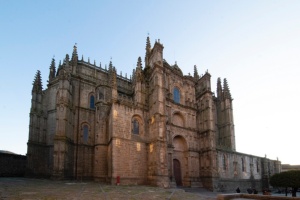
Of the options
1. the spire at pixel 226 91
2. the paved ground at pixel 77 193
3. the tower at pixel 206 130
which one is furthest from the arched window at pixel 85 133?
the spire at pixel 226 91

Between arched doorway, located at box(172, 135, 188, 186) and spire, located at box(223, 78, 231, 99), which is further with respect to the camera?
spire, located at box(223, 78, 231, 99)

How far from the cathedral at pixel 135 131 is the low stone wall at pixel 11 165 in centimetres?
673

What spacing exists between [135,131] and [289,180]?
22.2 meters

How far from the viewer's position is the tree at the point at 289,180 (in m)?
31.4

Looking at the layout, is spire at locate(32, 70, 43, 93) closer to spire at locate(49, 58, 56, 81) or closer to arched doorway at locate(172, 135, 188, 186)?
spire at locate(49, 58, 56, 81)

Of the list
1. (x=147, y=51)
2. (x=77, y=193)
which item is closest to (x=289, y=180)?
(x=147, y=51)

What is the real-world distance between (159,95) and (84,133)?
13.6m

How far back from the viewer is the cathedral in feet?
90.5

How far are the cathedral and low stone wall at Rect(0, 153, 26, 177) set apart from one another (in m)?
6.73

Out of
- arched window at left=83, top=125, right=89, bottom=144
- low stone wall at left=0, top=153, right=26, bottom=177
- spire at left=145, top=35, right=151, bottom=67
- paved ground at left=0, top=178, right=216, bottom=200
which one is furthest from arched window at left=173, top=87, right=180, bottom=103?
low stone wall at left=0, top=153, right=26, bottom=177

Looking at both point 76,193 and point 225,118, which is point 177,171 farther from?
point 76,193

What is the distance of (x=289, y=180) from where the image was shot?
105 feet

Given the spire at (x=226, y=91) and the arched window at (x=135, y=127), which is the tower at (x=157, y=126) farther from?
the spire at (x=226, y=91)

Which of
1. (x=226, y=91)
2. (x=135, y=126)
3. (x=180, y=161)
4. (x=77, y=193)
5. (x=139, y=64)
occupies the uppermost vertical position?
(x=139, y=64)
